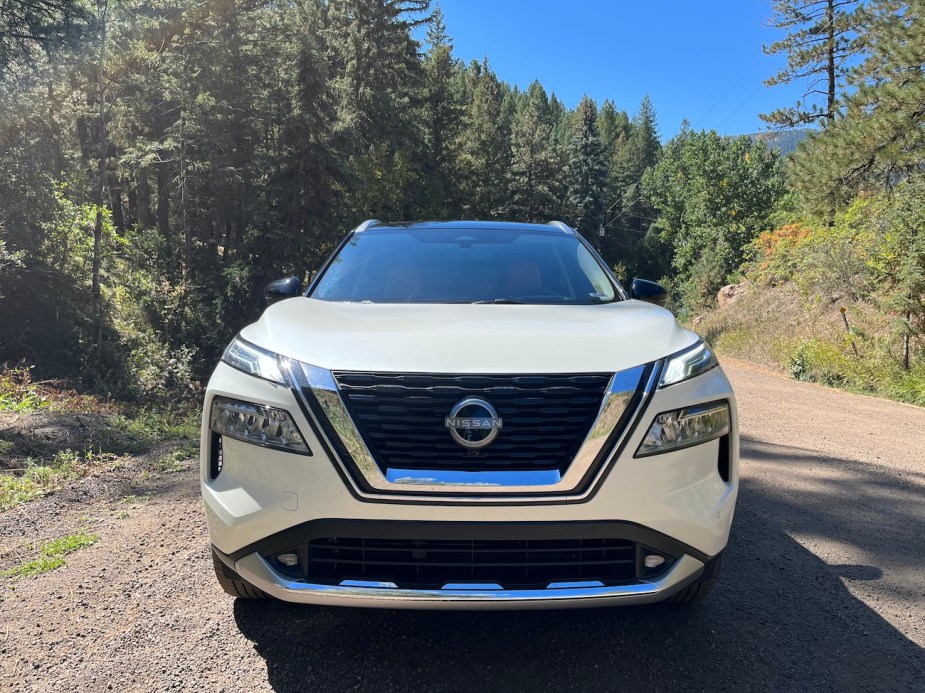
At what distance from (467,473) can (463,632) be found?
2.91 feet

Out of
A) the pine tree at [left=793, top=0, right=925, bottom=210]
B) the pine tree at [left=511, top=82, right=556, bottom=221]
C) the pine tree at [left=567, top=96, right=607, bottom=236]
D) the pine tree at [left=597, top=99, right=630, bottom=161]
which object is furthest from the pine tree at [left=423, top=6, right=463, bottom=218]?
the pine tree at [left=597, top=99, right=630, bottom=161]

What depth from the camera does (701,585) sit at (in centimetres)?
251

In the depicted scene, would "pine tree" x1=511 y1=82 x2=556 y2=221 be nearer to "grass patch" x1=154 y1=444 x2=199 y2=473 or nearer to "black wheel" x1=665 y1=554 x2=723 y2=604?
"grass patch" x1=154 y1=444 x2=199 y2=473

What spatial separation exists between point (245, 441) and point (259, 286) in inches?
910

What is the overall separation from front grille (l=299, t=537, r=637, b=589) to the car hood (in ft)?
2.04

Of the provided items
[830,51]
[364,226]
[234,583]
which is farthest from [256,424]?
[830,51]

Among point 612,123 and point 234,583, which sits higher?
point 612,123

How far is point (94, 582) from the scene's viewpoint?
3166 millimetres

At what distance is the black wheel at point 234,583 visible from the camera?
8.05 ft

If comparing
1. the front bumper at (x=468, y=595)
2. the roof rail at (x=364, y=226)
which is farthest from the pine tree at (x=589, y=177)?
the front bumper at (x=468, y=595)

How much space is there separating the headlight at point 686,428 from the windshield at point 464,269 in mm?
1127

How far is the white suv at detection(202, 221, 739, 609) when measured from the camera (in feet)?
7.19

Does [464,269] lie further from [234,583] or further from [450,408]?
[234,583]

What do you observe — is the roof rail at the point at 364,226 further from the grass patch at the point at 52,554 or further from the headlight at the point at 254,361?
the grass patch at the point at 52,554
